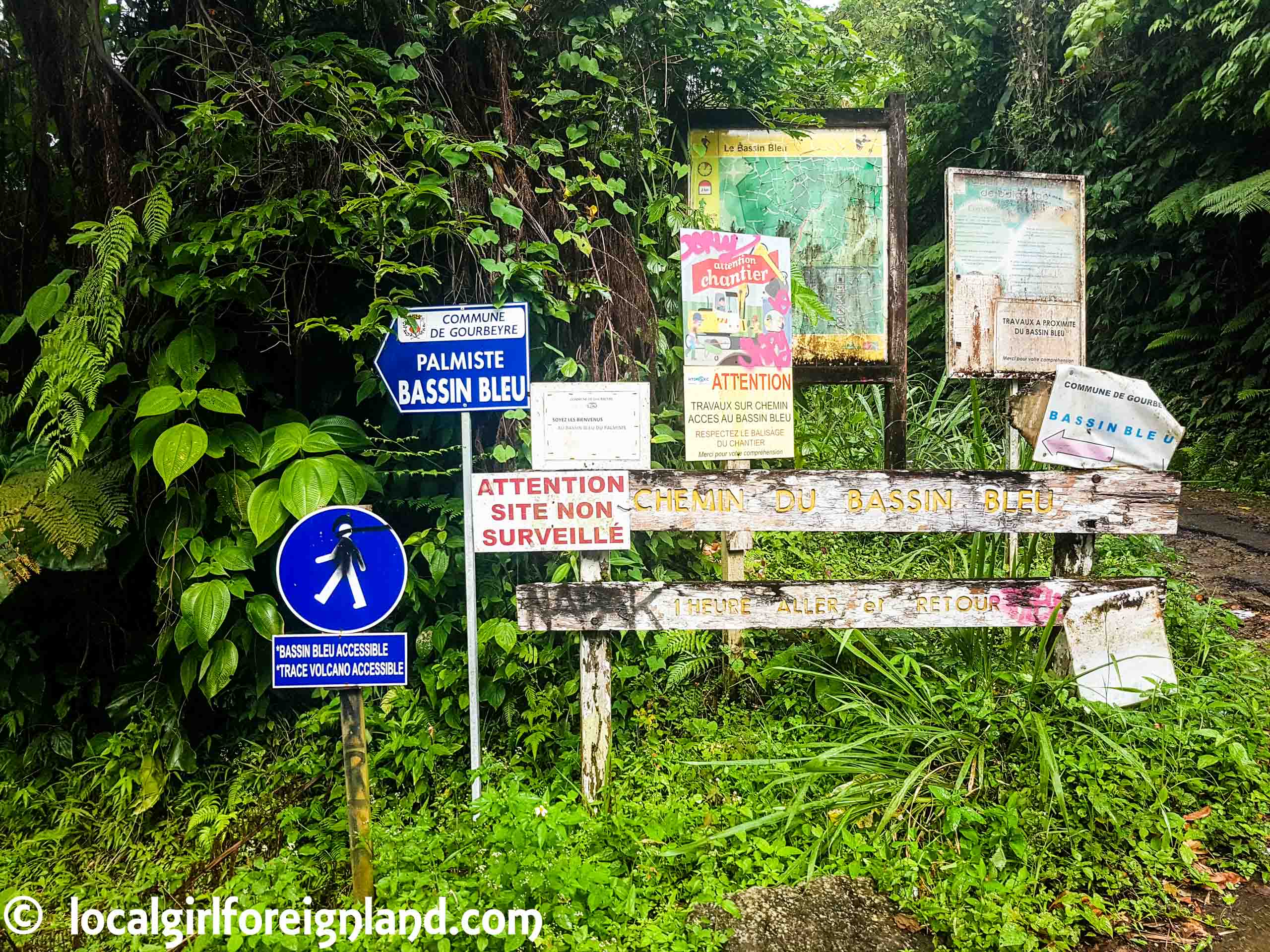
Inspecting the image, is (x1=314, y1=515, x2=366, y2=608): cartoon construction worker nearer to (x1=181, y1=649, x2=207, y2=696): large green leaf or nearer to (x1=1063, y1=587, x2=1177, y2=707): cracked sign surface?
(x1=181, y1=649, x2=207, y2=696): large green leaf

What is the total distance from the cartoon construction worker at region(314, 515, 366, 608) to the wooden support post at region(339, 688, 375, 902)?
0.37 metres

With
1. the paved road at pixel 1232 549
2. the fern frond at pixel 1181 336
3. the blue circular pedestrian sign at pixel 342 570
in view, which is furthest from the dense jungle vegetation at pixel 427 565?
the fern frond at pixel 1181 336

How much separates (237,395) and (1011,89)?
9.65m

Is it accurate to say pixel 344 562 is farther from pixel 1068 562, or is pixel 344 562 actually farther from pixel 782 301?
pixel 1068 562

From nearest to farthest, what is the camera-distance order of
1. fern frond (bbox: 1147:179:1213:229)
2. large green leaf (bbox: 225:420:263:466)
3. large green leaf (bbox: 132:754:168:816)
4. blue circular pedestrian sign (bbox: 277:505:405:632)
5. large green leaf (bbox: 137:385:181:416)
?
blue circular pedestrian sign (bbox: 277:505:405:632), large green leaf (bbox: 137:385:181:416), large green leaf (bbox: 225:420:263:466), large green leaf (bbox: 132:754:168:816), fern frond (bbox: 1147:179:1213:229)

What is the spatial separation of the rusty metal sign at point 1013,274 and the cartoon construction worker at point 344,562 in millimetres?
2963

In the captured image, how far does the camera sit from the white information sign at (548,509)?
2.97 m

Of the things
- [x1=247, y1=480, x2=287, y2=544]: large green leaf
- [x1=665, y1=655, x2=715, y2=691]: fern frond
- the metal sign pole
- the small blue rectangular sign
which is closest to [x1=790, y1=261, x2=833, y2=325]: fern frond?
the metal sign pole

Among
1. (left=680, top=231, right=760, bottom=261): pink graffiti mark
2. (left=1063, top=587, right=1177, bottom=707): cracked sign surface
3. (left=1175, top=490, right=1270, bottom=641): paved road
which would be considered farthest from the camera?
(left=1175, top=490, right=1270, bottom=641): paved road

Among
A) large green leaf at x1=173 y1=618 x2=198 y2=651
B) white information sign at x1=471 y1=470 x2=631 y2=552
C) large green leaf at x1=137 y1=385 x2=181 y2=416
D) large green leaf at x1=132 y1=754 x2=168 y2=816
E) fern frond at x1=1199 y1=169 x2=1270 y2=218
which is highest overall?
fern frond at x1=1199 y1=169 x2=1270 y2=218

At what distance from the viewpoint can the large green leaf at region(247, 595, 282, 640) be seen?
10.1ft

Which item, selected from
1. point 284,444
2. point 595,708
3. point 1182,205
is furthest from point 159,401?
point 1182,205

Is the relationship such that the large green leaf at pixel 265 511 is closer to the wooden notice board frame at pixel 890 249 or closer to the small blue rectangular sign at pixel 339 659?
the small blue rectangular sign at pixel 339 659

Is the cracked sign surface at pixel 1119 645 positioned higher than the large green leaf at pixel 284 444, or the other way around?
the large green leaf at pixel 284 444
